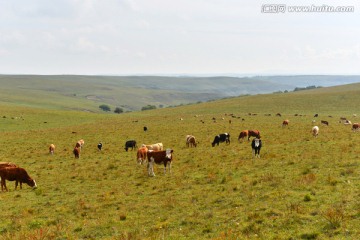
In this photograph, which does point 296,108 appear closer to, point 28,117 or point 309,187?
point 28,117

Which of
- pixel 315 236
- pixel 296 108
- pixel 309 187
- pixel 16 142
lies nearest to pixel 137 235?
pixel 315 236

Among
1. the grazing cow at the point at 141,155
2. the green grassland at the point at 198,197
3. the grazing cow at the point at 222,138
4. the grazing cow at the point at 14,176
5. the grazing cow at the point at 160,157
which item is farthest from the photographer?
the grazing cow at the point at 222,138

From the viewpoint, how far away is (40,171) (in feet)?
76.3

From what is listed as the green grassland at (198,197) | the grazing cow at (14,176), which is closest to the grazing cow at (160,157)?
the green grassland at (198,197)

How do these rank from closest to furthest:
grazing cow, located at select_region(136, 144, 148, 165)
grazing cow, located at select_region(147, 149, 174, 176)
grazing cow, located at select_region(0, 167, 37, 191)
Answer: grazing cow, located at select_region(0, 167, 37, 191)
grazing cow, located at select_region(147, 149, 174, 176)
grazing cow, located at select_region(136, 144, 148, 165)

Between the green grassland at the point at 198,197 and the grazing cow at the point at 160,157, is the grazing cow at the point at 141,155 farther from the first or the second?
the grazing cow at the point at 160,157

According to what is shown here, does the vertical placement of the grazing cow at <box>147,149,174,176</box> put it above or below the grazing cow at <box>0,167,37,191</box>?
above

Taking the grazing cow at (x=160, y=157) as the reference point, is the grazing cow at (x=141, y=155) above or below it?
below

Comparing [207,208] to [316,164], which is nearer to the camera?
[207,208]

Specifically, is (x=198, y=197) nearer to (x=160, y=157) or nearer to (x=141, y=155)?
(x=160, y=157)

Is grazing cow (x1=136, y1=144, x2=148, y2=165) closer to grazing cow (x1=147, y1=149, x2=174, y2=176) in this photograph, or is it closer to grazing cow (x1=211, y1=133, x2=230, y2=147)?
grazing cow (x1=147, y1=149, x2=174, y2=176)

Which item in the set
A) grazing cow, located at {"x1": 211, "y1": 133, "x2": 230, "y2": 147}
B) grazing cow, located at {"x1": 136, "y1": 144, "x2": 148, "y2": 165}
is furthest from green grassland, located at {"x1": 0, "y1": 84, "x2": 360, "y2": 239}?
grazing cow, located at {"x1": 211, "y1": 133, "x2": 230, "y2": 147}

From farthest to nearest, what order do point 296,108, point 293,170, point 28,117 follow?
point 296,108, point 28,117, point 293,170

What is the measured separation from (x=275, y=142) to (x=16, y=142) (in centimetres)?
2968
